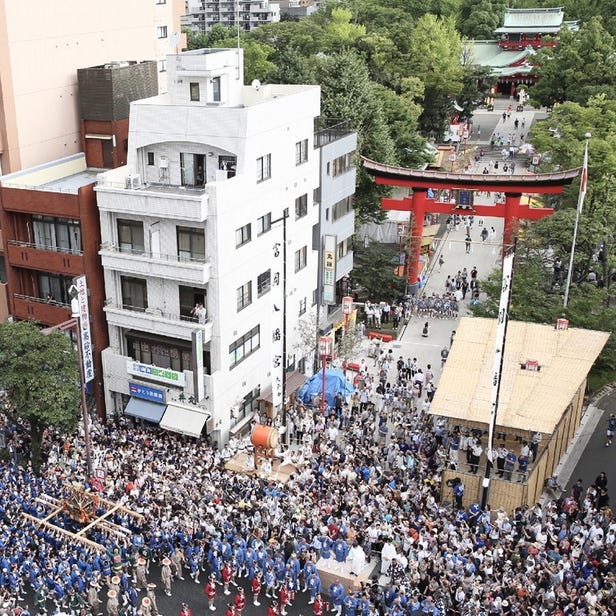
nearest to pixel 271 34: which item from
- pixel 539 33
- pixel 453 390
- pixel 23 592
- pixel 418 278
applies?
pixel 539 33

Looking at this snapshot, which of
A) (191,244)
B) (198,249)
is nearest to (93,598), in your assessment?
(198,249)

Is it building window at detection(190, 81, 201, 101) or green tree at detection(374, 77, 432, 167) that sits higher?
building window at detection(190, 81, 201, 101)

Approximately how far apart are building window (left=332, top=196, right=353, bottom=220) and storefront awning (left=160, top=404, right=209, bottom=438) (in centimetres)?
1601

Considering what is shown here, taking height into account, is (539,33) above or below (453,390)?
above

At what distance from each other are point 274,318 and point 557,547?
16306 millimetres

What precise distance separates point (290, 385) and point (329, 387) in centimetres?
203

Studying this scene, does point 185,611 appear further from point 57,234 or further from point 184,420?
point 57,234

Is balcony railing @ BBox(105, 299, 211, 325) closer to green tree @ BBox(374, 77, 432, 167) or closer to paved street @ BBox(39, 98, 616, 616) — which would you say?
paved street @ BBox(39, 98, 616, 616)

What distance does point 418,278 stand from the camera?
52.4 meters

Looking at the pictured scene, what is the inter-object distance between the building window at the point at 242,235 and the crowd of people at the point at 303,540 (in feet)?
30.1

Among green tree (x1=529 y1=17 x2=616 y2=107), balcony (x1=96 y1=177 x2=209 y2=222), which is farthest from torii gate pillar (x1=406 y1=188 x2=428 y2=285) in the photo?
green tree (x1=529 y1=17 x2=616 y2=107)

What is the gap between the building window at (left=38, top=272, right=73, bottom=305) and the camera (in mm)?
36469

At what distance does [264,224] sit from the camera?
36.3 metres

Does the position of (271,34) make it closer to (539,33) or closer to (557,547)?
(539,33)
